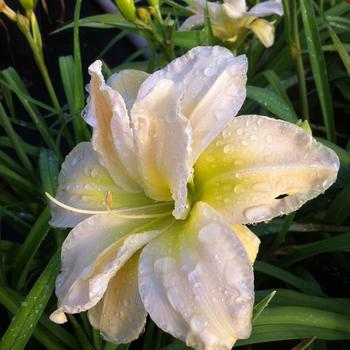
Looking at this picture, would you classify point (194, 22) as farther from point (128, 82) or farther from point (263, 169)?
point (263, 169)

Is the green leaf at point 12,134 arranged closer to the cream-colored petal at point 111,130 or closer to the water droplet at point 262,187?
the cream-colored petal at point 111,130

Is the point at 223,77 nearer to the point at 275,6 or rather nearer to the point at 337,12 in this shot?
the point at 275,6

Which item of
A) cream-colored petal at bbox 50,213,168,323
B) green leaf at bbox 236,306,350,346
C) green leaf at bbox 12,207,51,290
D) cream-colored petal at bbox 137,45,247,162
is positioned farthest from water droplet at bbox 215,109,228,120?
green leaf at bbox 12,207,51,290

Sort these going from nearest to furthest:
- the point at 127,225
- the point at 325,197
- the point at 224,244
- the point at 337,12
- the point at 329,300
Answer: the point at 224,244
the point at 127,225
the point at 329,300
the point at 325,197
the point at 337,12

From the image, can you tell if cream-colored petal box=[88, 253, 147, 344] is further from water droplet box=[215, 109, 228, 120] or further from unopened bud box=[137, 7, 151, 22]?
unopened bud box=[137, 7, 151, 22]

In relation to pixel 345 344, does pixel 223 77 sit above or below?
above

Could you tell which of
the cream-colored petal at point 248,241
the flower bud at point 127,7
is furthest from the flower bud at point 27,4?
the cream-colored petal at point 248,241

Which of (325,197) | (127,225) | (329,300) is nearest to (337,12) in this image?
(325,197)
